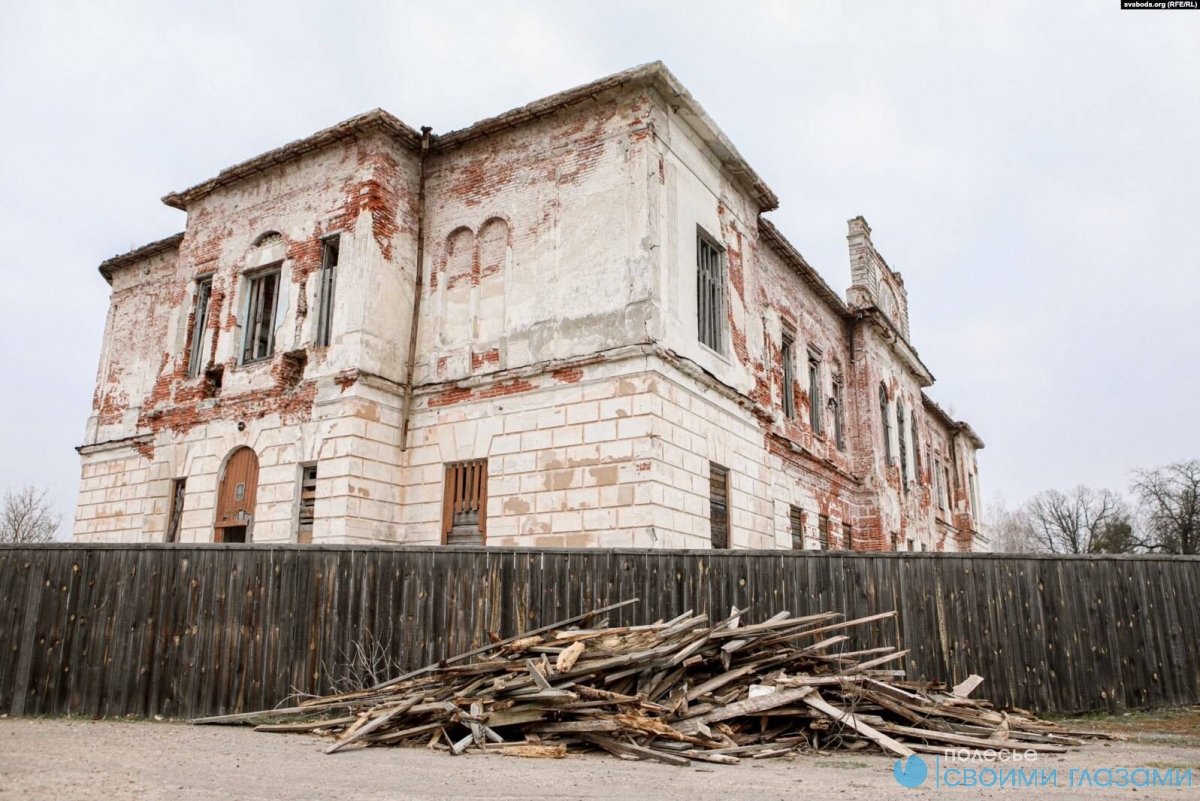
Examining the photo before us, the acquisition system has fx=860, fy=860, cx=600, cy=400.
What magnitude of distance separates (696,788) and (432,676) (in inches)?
147

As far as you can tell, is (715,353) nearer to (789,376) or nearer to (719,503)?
(719,503)

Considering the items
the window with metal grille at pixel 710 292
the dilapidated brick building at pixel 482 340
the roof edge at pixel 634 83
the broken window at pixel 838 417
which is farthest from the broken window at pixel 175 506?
the broken window at pixel 838 417

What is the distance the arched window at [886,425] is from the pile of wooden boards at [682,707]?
715 inches

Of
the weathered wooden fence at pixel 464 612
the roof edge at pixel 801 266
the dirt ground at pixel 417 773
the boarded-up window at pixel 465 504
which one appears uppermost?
the roof edge at pixel 801 266

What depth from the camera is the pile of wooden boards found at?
7.25 meters

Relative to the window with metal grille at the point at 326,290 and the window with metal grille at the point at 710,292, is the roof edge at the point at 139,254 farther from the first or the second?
the window with metal grille at the point at 710,292

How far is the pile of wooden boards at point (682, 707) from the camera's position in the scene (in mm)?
7250

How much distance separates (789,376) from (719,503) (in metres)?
7.15

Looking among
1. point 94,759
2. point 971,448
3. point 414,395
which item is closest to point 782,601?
point 94,759

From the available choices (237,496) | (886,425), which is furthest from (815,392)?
(237,496)

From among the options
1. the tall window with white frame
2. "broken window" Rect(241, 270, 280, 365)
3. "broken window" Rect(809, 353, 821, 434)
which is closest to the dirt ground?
"broken window" Rect(241, 270, 280, 365)

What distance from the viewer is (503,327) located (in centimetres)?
1517

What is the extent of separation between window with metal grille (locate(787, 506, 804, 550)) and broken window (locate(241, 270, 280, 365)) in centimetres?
1196

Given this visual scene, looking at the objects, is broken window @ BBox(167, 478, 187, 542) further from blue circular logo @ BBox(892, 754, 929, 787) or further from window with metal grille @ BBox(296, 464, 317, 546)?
blue circular logo @ BBox(892, 754, 929, 787)
